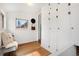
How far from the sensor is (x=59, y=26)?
1.55 metres

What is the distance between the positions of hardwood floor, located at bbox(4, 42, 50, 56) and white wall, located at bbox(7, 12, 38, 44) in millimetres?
76

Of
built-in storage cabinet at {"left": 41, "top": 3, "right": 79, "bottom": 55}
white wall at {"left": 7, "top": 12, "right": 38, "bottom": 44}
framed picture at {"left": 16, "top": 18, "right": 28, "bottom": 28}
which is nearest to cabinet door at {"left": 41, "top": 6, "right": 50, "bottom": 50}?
built-in storage cabinet at {"left": 41, "top": 3, "right": 79, "bottom": 55}

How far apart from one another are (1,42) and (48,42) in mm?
705

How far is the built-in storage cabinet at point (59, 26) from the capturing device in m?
1.52

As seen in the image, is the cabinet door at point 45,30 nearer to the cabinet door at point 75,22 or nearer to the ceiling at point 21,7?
the ceiling at point 21,7

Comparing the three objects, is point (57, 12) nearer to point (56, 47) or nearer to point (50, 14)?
point (50, 14)

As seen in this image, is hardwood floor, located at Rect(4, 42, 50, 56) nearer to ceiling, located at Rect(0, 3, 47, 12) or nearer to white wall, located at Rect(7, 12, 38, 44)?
white wall, located at Rect(7, 12, 38, 44)

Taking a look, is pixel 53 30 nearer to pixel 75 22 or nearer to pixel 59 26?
pixel 59 26

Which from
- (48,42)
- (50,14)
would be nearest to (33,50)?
(48,42)

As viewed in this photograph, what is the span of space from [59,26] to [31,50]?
0.56m

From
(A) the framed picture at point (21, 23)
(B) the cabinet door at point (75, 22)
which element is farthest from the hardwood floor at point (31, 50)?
(B) the cabinet door at point (75, 22)

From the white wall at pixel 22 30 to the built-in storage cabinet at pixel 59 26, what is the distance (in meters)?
0.15

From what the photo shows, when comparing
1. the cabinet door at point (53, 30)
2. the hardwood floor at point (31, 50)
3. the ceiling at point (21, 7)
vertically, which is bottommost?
the hardwood floor at point (31, 50)

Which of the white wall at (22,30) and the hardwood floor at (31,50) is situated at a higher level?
the white wall at (22,30)
